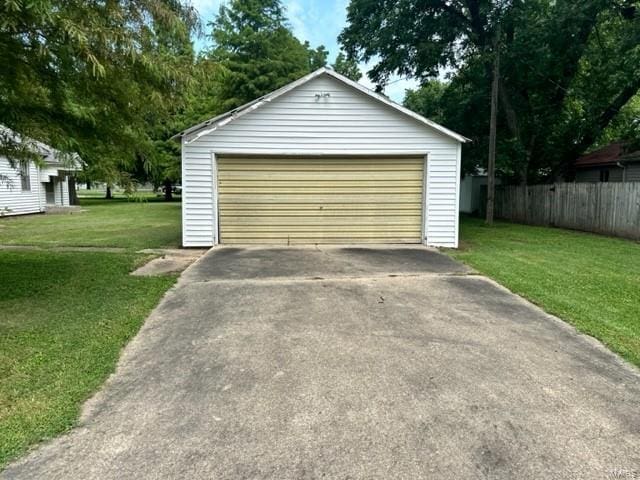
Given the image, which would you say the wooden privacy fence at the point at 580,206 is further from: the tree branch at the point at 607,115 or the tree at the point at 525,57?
the tree branch at the point at 607,115

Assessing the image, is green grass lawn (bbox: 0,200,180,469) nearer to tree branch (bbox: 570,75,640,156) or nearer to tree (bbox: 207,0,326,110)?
tree (bbox: 207,0,326,110)

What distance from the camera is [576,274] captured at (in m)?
7.70

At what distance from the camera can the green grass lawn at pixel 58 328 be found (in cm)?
306

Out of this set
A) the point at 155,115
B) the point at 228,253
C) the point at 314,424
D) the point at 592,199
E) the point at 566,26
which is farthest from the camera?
the point at 566,26

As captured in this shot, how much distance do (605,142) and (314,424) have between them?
25.5 m

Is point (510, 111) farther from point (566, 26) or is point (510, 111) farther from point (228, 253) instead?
point (228, 253)

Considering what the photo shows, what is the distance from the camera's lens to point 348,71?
101 ft

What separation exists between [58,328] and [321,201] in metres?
6.94

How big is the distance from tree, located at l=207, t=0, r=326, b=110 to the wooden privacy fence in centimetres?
1328

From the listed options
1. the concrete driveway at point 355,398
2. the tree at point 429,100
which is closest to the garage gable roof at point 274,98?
the concrete driveway at point 355,398

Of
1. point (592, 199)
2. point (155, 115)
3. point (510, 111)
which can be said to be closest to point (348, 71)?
point (510, 111)

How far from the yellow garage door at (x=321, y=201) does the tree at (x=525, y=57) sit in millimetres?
8992

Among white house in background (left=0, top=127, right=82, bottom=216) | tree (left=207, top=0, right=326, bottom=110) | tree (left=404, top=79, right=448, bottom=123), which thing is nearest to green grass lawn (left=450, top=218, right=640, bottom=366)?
tree (left=404, top=79, right=448, bottom=123)

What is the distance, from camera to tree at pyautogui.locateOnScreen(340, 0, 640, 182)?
630 inches
